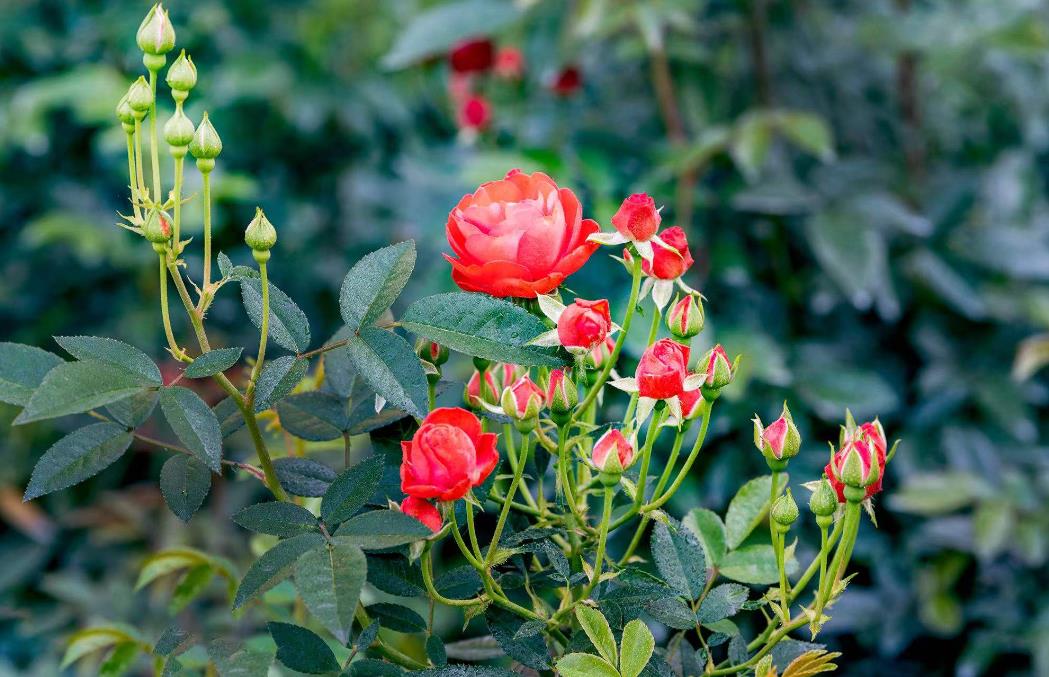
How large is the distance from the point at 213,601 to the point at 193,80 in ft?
4.76

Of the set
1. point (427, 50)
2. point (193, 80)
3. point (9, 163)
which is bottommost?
point (9, 163)

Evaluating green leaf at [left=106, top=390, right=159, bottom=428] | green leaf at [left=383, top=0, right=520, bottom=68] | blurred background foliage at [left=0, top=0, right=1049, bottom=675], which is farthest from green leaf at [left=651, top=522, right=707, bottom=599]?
green leaf at [left=383, top=0, right=520, bottom=68]

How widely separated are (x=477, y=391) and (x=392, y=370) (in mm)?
86

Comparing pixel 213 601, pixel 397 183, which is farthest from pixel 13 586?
pixel 397 183

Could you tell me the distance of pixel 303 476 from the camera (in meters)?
Result: 0.52

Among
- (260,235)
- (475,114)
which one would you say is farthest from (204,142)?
(475,114)

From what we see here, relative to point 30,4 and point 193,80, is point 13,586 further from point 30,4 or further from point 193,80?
point 193,80

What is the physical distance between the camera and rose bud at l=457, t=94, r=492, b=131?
149cm

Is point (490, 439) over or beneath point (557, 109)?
over

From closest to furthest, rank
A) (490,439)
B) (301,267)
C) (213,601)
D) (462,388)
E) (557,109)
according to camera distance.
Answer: (490,439)
(462,388)
(557,109)
(213,601)
(301,267)

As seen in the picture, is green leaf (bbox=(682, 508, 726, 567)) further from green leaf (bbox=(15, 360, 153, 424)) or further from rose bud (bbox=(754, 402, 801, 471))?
green leaf (bbox=(15, 360, 153, 424))

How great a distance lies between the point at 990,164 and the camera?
1574mm

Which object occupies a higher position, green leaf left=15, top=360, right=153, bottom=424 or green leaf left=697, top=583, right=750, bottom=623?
green leaf left=15, top=360, right=153, bottom=424

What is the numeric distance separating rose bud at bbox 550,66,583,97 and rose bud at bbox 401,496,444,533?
113 cm
